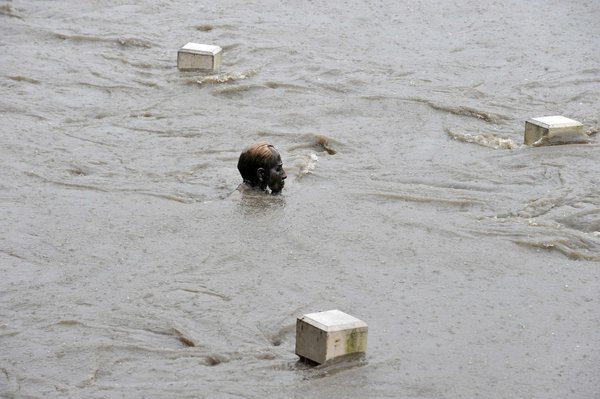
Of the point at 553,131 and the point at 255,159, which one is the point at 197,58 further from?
the point at 553,131

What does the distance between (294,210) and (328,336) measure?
3.74 meters

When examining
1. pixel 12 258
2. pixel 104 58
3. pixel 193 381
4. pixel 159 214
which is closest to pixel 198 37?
pixel 104 58

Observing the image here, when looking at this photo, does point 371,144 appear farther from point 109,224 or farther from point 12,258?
point 12,258

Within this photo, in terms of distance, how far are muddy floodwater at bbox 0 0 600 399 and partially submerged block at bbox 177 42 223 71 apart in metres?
0.20

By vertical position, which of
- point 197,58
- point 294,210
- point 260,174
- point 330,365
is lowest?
point 330,365

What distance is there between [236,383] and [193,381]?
1.00 ft

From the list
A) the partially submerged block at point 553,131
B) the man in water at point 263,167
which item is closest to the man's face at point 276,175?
the man in water at point 263,167

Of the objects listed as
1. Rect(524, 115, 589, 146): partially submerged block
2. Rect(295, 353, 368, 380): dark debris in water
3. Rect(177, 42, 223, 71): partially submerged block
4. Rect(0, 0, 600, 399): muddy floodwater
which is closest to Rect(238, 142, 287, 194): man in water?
Rect(0, 0, 600, 399): muddy floodwater

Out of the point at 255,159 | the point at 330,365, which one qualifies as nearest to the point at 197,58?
the point at 255,159

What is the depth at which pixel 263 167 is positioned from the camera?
1203 cm

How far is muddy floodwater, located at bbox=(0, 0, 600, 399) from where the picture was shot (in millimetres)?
8547

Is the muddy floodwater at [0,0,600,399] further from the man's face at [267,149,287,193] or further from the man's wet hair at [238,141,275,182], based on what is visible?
the man's wet hair at [238,141,275,182]

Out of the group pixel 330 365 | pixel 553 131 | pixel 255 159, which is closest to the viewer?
pixel 330 365

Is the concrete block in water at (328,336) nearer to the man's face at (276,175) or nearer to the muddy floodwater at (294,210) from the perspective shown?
the muddy floodwater at (294,210)
